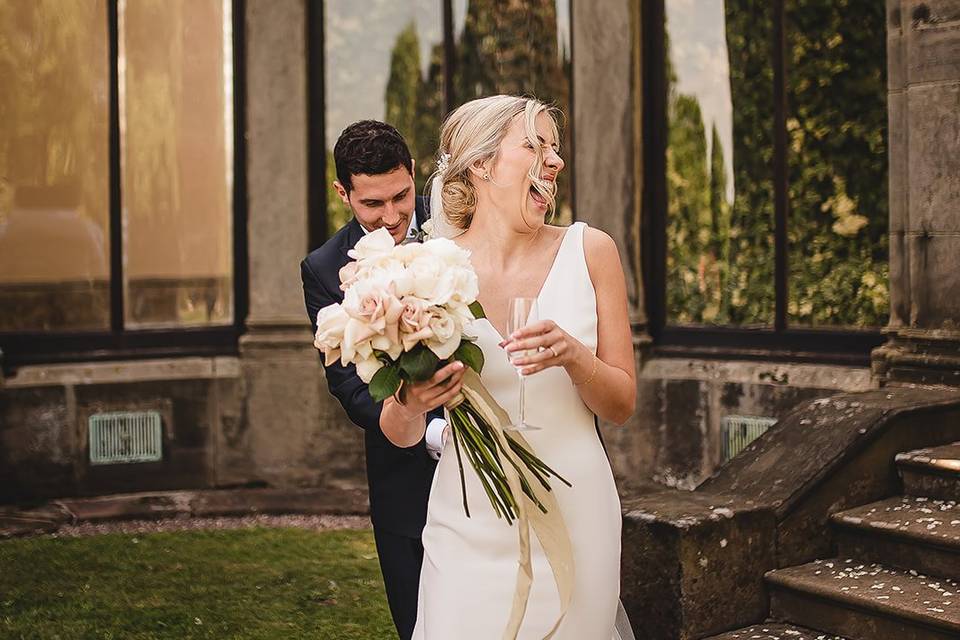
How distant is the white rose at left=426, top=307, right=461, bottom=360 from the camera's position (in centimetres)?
280

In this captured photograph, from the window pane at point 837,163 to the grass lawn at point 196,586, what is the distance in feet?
10.4

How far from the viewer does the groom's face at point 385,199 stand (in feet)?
13.1

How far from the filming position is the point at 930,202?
6395 mm

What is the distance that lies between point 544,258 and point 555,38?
5980 mm

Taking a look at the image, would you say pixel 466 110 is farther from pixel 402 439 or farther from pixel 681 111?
pixel 681 111

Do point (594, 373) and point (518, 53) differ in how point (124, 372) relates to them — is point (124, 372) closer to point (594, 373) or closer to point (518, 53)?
point (518, 53)

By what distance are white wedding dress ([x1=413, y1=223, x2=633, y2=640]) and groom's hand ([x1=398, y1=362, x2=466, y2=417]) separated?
0.90 feet

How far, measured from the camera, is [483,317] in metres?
3.06

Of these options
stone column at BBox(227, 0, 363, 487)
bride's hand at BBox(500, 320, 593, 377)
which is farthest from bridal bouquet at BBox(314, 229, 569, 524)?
stone column at BBox(227, 0, 363, 487)

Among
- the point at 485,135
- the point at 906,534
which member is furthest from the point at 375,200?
the point at 906,534

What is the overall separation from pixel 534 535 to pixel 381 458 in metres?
0.86

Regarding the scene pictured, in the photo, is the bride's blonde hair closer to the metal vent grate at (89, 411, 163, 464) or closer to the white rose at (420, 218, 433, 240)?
the white rose at (420, 218, 433, 240)

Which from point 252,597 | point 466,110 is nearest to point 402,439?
point 466,110

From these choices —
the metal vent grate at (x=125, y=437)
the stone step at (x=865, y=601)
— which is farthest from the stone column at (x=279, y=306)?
the stone step at (x=865, y=601)
